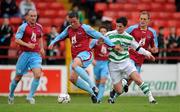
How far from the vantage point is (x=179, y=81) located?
24656 mm

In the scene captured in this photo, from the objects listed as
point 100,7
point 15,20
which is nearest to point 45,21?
point 15,20

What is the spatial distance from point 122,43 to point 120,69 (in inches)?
26.0

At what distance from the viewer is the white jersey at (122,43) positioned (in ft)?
55.9

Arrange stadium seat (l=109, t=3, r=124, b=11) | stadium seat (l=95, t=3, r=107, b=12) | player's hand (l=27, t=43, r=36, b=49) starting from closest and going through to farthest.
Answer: player's hand (l=27, t=43, r=36, b=49), stadium seat (l=95, t=3, r=107, b=12), stadium seat (l=109, t=3, r=124, b=11)

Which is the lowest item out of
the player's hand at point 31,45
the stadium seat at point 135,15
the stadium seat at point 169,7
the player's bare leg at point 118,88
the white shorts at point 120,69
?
the player's bare leg at point 118,88

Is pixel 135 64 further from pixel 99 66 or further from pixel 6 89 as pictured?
pixel 6 89

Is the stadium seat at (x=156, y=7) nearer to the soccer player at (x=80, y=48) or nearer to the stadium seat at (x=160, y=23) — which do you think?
the stadium seat at (x=160, y=23)

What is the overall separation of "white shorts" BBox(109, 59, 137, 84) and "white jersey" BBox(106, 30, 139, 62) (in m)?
0.11

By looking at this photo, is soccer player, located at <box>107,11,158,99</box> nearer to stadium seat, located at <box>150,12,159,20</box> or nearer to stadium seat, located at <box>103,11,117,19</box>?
stadium seat, located at <box>103,11,117,19</box>

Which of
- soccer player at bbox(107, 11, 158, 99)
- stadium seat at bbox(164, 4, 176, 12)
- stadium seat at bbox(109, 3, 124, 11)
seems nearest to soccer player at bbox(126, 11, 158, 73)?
soccer player at bbox(107, 11, 158, 99)

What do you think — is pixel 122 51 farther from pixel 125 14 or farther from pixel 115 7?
pixel 115 7

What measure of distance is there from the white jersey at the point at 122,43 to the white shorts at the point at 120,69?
4.5 inches

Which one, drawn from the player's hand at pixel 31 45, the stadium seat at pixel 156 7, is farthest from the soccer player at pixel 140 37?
the stadium seat at pixel 156 7

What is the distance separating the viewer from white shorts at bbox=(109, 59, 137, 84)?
1700cm
